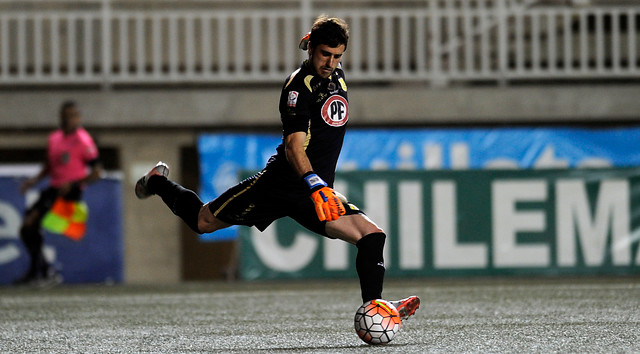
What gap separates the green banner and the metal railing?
1959 millimetres

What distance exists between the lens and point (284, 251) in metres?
12.1

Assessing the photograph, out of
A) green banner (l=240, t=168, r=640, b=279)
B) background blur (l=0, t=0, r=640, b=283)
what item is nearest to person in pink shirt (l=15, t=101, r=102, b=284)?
background blur (l=0, t=0, r=640, b=283)

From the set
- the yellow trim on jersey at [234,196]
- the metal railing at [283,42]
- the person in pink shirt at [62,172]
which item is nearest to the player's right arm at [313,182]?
the yellow trim on jersey at [234,196]

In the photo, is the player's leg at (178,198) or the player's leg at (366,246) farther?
the player's leg at (178,198)

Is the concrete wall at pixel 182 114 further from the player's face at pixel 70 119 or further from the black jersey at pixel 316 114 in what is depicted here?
the black jersey at pixel 316 114

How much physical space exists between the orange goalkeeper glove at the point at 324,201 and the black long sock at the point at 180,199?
4.16ft

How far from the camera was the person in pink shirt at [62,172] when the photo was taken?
11803 millimetres

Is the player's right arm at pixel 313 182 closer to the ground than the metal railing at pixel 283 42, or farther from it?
closer to the ground

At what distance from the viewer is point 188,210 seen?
6.71m

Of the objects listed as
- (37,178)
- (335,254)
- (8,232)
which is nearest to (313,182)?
(335,254)

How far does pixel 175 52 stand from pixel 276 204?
760 cm

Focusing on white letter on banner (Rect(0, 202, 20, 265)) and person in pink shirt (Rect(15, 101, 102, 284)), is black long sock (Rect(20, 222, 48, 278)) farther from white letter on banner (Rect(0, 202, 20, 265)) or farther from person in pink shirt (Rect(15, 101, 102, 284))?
white letter on banner (Rect(0, 202, 20, 265))

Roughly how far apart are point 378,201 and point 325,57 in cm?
657

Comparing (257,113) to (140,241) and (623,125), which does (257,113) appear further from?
(623,125)
